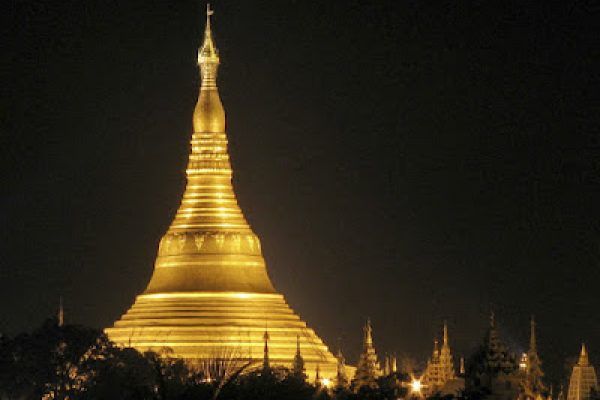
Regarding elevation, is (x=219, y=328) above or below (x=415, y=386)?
above

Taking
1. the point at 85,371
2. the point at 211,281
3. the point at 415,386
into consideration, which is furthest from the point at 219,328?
the point at 85,371

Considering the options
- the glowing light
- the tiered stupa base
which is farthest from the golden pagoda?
the glowing light

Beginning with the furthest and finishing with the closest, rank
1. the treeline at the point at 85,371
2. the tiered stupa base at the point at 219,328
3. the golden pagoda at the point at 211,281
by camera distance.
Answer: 1. the golden pagoda at the point at 211,281
2. the tiered stupa base at the point at 219,328
3. the treeline at the point at 85,371

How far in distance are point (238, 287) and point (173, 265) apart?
6.53 feet

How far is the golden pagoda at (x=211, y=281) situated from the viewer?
9812 centimetres

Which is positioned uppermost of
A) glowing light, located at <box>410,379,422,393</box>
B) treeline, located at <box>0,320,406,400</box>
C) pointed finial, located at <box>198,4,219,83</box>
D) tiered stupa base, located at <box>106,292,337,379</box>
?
pointed finial, located at <box>198,4,219,83</box>

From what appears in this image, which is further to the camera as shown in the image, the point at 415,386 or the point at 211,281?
the point at 211,281

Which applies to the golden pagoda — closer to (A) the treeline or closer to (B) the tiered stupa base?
(B) the tiered stupa base

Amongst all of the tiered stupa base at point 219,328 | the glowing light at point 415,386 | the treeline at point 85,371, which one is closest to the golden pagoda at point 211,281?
the tiered stupa base at point 219,328

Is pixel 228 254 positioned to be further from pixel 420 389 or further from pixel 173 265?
pixel 420 389

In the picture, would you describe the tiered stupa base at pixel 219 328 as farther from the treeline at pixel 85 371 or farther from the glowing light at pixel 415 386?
the treeline at pixel 85 371

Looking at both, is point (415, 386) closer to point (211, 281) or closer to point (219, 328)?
point (219, 328)

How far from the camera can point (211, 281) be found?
10000 cm

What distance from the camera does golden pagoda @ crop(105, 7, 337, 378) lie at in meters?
98.1
